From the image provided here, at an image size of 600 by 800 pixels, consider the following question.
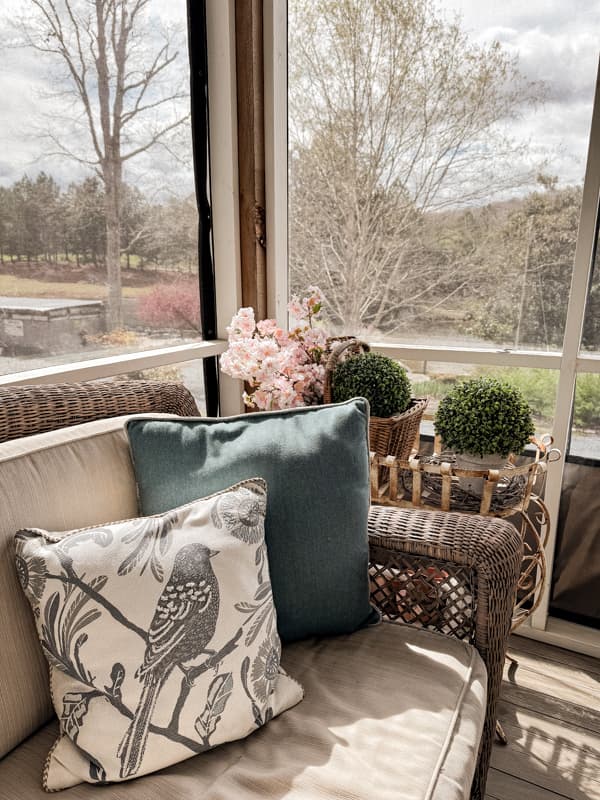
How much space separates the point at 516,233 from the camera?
1815mm

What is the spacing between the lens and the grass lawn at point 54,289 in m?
1.45

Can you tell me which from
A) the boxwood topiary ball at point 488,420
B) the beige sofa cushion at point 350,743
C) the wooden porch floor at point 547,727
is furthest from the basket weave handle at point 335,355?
the wooden porch floor at point 547,727

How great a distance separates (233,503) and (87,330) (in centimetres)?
91

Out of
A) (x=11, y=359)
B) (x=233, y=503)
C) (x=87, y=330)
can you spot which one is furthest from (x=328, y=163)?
(x=233, y=503)

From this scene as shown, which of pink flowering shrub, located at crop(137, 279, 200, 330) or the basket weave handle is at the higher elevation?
pink flowering shrub, located at crop(137, 279, 200, 330)

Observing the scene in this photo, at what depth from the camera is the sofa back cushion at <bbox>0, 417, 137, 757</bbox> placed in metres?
0.90

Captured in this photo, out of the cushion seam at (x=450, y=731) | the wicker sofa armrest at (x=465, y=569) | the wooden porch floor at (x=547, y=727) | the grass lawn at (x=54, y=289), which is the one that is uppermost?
the grass lawn at (x=54, y=289)

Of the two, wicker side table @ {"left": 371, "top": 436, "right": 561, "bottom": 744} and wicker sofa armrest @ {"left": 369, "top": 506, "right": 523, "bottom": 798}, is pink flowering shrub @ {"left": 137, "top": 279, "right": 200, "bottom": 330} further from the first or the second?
wicker sofa armrest @ {"left": 369, "top": 506, "right": 523, "bottom": 798}

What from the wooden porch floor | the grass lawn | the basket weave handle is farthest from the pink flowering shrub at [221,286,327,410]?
the wooden porch floor

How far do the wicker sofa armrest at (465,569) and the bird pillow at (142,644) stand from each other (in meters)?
0.39

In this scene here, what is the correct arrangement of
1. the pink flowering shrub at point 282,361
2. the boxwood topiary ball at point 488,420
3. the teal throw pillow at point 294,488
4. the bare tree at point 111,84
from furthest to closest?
the pink flowering shrub at point 282,361
the bare tree at point 111,84
the boxwood topiary ball at point 488,420
the teal throw pillow at point 294,488

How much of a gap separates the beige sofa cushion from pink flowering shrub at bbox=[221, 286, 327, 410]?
71 cm

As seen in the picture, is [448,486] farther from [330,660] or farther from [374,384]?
[330,660]

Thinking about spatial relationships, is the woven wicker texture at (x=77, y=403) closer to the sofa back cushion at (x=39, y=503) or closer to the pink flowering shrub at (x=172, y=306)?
the sofa back cushion at (x=39, y=503)
